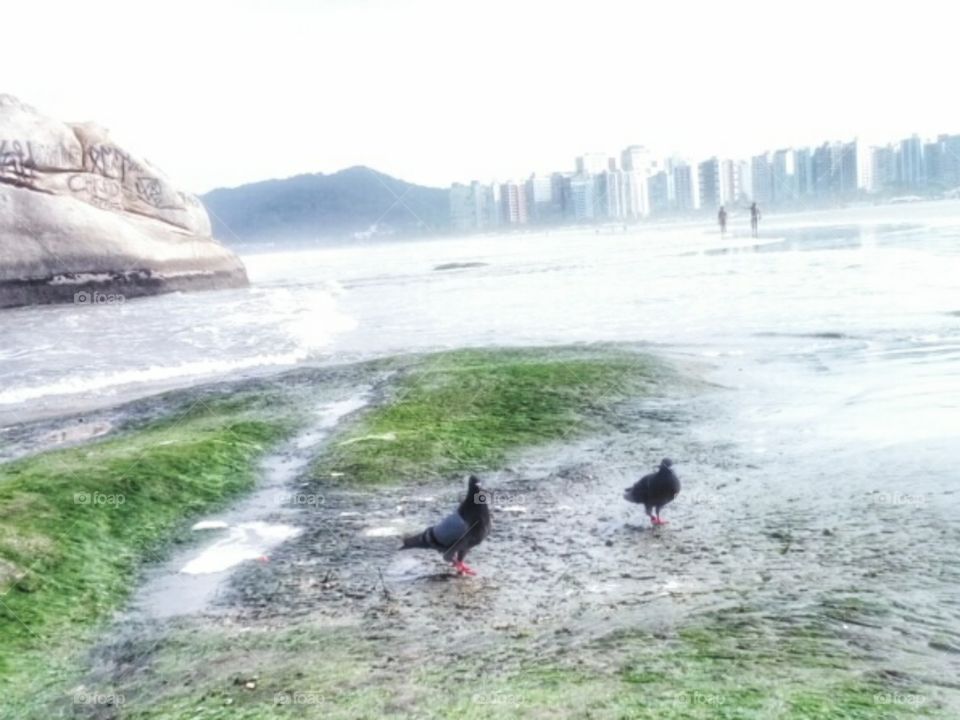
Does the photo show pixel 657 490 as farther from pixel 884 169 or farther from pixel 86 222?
pixel 884 169

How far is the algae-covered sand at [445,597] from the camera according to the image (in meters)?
5.47

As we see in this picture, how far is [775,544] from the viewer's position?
7875mm

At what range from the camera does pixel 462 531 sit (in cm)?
764

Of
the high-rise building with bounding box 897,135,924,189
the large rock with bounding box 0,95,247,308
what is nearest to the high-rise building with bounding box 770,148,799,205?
the high-rise building with bounding box 897,135,924,189

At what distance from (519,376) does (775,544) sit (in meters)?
8.13

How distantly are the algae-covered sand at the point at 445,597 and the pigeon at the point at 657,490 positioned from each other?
22 centimetres

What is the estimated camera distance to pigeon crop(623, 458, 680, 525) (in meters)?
8.49

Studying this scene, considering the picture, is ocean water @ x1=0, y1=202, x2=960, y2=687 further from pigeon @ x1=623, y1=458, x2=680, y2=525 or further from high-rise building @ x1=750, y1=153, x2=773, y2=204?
high-rise building @ x1=750, y1=153, x2=773, y2=204

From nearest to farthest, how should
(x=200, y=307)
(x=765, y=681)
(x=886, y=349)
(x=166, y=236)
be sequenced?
(x=765, y=681), (x=886, y=349), (x=200, y=307), (x=166, y=236)

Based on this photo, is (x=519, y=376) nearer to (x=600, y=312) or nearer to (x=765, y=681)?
(x=765, y=681)

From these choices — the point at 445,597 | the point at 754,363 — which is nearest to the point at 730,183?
the point at 754,363

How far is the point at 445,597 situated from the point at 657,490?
7.60 ft

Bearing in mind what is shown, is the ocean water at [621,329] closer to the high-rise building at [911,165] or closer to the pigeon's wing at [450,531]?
the pigeon's wing at [450,531]

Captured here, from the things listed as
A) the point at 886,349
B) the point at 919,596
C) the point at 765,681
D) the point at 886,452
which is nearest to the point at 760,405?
the point at 886,452
